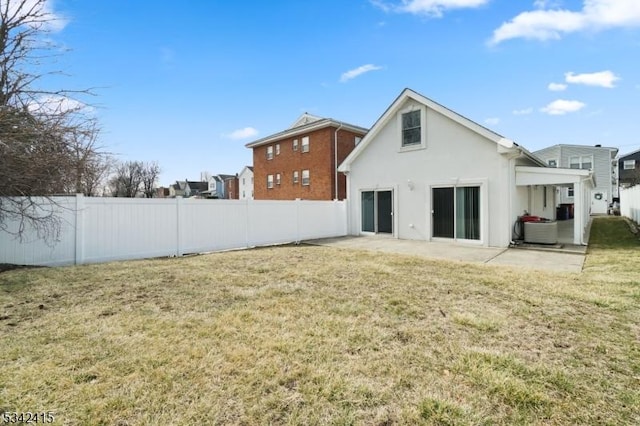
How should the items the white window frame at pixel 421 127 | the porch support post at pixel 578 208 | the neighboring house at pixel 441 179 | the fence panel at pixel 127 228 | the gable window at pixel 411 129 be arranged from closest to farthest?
1. the fence panel at pixel 127 228
2. the porch support post at pixel 578 208
3. the neighboring house at pixel 441 179
4. the white window frame at pixel 421 127
5. the gable window at pixel 411 129

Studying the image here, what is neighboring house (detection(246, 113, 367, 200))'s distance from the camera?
21467 millimetres

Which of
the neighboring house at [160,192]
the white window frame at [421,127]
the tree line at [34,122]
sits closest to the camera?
the tree line at [34,122]

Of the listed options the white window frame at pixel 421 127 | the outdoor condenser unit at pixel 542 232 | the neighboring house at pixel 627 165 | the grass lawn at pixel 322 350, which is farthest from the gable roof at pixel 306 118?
the neighboring house at pixel 627 165

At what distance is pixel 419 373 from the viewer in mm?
3203

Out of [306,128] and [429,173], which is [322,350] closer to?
[429,173]

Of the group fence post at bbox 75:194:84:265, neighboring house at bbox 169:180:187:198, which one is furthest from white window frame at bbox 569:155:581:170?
neighboring house at bbox 169:180:187:198

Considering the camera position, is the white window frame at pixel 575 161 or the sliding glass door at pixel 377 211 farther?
the white window frame at pixel 575 161

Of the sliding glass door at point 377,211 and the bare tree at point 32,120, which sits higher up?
the bare tree at point 32,120

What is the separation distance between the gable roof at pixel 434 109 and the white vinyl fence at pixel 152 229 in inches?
170

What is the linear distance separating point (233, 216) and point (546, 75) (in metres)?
15.4

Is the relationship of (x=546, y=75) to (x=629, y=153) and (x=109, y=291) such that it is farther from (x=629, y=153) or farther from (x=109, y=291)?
(x=629, y=153)

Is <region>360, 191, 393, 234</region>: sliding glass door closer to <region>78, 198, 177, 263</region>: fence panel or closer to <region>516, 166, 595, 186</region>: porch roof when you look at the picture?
<region>516, 166, 595, 186</region>: porch roof

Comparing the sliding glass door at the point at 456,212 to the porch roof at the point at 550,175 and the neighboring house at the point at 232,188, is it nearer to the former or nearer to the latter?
A: the porch roof at the point at 550,175

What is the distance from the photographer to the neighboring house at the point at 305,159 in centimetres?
2147
